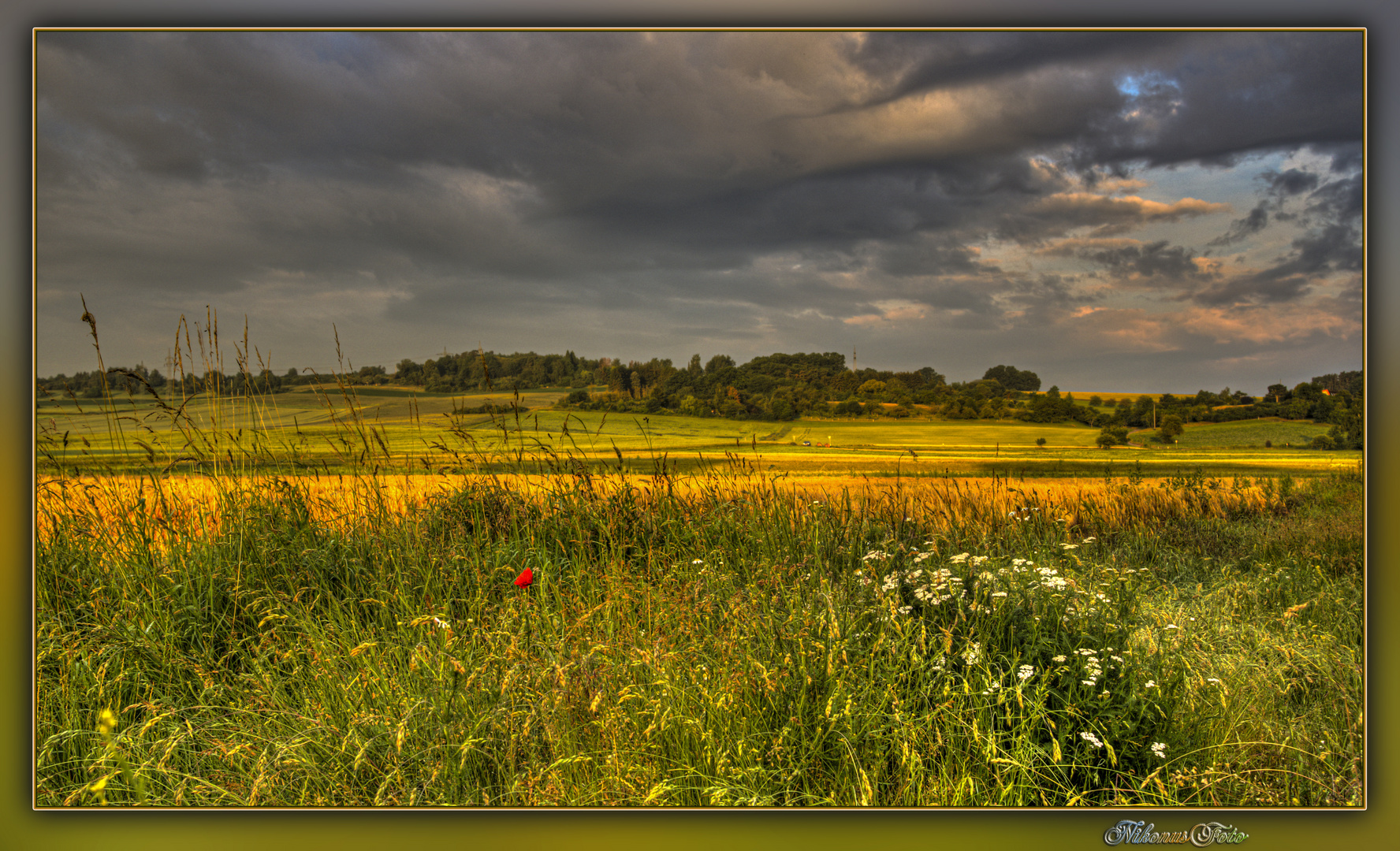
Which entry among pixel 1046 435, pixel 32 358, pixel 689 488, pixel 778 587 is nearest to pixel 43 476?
pixel 32 358

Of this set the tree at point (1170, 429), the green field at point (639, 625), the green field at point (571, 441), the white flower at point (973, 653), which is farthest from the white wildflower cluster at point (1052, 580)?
the tree at point (1170, 429)

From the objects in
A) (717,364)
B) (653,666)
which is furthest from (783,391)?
(653,666)

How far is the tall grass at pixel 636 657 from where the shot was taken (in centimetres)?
225

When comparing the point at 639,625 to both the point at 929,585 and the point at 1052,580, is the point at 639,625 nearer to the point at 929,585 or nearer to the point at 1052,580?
the point at 929,585

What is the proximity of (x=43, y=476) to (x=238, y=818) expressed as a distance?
2.95 metres

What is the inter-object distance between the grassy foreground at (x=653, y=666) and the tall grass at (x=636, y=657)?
17mm

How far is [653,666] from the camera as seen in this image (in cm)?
242

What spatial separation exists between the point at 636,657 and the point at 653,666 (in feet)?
0.41

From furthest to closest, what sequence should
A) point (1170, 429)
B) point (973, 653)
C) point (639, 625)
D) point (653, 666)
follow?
1. point (1170, 429)
2. point (639, 625)
3. point (653, 666)
4. point (973, 653)

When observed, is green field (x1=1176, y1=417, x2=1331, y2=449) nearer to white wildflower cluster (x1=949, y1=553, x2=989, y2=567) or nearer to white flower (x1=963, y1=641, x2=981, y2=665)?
white wildflower cluster (x1=949, y1=553, x2=989, y2=567)

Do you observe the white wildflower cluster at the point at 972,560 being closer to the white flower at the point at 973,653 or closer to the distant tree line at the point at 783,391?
the white flower at the point at 973,653

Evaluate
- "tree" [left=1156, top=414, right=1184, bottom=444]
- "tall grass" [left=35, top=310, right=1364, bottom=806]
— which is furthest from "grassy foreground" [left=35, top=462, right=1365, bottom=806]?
"tree" [left=1156, top=414, right=1184, bottom=444]

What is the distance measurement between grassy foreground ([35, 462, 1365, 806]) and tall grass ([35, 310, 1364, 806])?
0.02 meters

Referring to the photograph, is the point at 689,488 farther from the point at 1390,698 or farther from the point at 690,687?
the point at 1390,698
